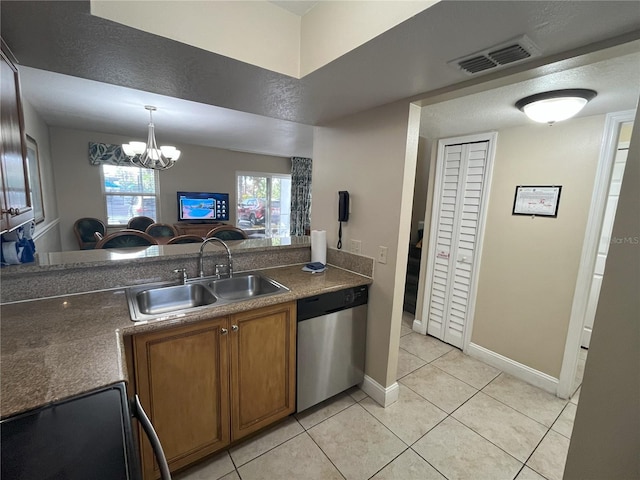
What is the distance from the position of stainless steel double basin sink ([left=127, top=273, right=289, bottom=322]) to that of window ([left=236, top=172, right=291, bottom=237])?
4.85m

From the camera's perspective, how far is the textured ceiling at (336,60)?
3.15ft

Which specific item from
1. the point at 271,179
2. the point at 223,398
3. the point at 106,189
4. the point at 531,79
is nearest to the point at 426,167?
the point at 531,79

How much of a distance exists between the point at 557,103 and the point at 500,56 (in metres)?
0.69

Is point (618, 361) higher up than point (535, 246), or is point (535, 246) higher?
point (535, 246)

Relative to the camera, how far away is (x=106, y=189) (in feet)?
16.8

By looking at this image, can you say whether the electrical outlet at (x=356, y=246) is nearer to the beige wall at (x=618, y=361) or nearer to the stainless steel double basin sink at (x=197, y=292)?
the stainless steel double basin sink at (x=197, y=292)

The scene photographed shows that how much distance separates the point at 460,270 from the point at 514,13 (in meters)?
2.21

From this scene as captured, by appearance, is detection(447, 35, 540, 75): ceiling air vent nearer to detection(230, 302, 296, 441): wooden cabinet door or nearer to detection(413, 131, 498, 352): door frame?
detection(413, 131, 498, 352): door frame

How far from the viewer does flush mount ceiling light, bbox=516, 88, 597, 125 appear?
61.5 inches

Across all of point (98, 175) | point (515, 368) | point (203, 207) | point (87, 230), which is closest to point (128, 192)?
point (98, 175)

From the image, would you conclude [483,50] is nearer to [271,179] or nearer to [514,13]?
[514,13]

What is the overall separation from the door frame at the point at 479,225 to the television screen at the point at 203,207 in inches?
182

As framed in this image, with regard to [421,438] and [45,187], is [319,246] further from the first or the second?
[45,187]

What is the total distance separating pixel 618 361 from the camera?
819 millimetres
